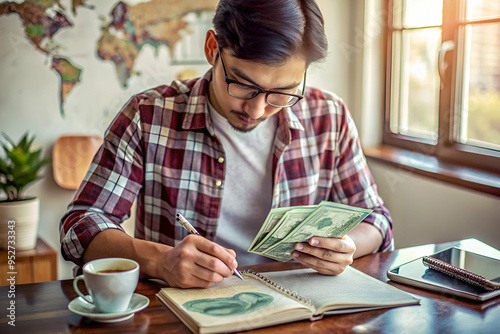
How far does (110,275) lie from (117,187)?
54 cm

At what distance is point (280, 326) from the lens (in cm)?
108

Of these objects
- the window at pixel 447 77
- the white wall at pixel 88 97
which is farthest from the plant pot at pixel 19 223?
the window at pixel 447 77

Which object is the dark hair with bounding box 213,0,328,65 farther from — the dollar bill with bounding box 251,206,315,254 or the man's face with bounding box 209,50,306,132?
the dollar bill with bounding box 251,206,315,254

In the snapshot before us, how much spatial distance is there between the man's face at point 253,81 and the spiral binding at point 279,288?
40 cm

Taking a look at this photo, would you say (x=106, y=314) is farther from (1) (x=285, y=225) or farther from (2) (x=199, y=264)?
(1) (x=285, y=225)

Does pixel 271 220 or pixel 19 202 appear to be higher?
pixel 271 220

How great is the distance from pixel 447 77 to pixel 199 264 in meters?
1.80

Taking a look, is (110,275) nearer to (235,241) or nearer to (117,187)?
(117,187)

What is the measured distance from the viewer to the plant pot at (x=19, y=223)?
2.61 meters

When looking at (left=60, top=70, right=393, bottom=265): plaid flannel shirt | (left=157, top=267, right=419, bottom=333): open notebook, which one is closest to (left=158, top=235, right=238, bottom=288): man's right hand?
(left=157, top=267, right=419, bottom=333): open notebook

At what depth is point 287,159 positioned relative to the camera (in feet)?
5.78

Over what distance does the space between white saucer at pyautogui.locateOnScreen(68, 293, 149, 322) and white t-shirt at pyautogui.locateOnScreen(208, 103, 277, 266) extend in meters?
0.56

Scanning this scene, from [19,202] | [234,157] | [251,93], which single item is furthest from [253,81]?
[19,202]

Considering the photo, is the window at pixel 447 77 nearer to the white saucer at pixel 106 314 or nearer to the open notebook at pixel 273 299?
the open notebook at pixel 273 299
